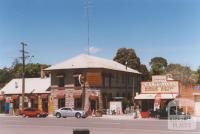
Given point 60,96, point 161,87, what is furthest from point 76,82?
point 161,87

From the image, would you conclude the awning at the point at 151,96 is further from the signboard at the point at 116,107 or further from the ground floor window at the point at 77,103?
the ground floor window at the point at 77,103

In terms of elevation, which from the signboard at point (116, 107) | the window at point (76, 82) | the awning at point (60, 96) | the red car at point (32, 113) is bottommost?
the red car at point (32, 113)

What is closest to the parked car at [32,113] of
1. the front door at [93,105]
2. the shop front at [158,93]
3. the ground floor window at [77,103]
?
the ground floor window at [77,103]

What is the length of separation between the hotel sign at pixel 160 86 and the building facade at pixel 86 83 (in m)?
6.51

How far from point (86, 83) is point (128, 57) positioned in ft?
122

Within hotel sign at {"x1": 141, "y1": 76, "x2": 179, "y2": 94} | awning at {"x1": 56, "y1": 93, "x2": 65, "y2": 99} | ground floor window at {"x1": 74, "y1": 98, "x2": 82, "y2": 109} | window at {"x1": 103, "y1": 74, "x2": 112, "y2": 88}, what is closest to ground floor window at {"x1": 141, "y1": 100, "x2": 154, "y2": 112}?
hotel sign at {"x1": 141, "y1": 76, "x2": 179, "y2": 94}

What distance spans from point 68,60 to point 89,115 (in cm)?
1235

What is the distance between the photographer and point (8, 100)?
74688 millimetres

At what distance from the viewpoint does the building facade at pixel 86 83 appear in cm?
6481

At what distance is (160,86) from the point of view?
6069cm

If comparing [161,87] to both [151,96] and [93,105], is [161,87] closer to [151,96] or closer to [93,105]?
[151,96]

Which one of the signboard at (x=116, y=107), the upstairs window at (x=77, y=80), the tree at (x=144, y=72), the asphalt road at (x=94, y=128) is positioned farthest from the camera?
the tree at (x=144, y=72)

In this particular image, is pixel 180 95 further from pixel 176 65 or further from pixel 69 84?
pixel 176 65

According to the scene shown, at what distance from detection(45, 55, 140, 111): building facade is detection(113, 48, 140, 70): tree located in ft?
91.5
